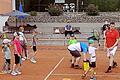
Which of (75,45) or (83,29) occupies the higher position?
(75,45)

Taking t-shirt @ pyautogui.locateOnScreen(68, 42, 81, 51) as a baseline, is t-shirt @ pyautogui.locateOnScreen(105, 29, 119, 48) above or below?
above

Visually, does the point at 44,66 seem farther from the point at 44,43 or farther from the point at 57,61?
the point at 44,43

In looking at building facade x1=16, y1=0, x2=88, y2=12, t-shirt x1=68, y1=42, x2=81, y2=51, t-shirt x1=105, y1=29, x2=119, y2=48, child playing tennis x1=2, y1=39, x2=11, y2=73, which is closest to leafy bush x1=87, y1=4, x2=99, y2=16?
building facade x1=16, y1=0, x2=88, y2=12

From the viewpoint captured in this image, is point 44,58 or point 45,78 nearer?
point 45,78

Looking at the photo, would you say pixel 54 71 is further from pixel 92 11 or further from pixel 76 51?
pixel 92 11

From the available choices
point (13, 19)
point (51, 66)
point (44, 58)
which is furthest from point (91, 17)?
point (51, 66)

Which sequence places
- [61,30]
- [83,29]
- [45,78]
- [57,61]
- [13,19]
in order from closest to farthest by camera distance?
[45,78], [57,61], [61,30], [83,29], [13,19]

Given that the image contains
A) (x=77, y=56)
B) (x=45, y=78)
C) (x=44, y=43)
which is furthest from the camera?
(x=44, y=43)

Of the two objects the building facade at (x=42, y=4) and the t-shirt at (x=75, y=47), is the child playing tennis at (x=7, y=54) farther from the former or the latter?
the building facade at (x=42, y=4)

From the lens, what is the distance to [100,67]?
57.0 feet

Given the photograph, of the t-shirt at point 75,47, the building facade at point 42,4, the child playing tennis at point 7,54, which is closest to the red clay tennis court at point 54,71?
the child playing tennis at point 7,54

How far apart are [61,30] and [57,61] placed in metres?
20.9

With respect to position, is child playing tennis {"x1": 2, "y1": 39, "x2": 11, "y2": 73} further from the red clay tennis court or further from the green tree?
the green tree

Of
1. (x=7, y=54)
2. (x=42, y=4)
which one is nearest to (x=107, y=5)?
(x=42, y=4)
